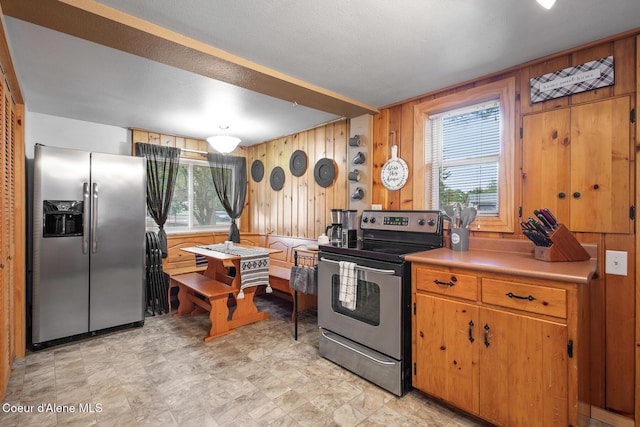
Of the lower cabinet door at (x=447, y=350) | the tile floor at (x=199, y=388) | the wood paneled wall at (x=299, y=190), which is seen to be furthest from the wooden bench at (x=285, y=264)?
the lower cabinet door at (x=447, y=350)

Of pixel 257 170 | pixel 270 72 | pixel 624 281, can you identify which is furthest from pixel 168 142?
pixel 624 281

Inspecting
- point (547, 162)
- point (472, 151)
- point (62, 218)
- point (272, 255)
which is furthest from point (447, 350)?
point (62, 218)

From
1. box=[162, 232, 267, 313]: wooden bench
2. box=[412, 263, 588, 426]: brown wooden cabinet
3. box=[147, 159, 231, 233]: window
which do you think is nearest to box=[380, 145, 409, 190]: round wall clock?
box=[412, 263, 588, 426]: brown wooden cabinet

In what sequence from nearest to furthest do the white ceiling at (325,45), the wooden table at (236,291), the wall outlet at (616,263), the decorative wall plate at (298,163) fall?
1. the white ceiling at (325,45)
2. the wall outlet at (616,263)
3. the wooden table at (236,291)
4. the decorative wall plate at (298,163)

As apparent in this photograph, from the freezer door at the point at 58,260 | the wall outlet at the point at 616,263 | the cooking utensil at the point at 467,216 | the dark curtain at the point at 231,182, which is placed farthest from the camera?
the dark curtain at the point at 231,182

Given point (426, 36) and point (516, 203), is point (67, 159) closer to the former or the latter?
point (426, 36)

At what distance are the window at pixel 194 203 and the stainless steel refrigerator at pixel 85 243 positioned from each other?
1308 mm

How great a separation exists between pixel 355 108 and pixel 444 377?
237 centimetres

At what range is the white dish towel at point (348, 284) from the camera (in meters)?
2.29

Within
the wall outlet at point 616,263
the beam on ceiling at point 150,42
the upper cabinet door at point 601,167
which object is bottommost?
the wall outlet at point 616,263

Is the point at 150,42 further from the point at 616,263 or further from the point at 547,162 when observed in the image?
the point at 616,263

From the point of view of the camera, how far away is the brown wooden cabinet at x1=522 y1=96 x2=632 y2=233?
1.85 metres

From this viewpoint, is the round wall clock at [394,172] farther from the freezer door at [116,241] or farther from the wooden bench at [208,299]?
the freezer door at [116,241]

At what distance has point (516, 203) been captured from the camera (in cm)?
226
